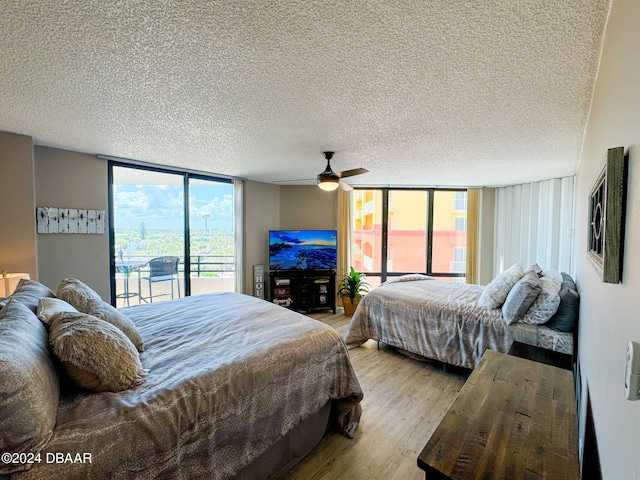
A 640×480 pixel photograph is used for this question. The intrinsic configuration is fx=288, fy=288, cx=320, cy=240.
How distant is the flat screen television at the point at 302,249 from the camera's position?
504 centimetres

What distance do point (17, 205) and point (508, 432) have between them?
3.87m

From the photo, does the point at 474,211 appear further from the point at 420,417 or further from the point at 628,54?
the point at 628,54

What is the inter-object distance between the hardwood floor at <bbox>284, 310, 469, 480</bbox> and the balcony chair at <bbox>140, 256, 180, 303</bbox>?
9.27 feet

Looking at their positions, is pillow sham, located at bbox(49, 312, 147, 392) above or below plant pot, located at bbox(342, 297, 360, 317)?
above

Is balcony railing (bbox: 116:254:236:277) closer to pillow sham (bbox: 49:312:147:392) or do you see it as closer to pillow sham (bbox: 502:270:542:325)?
pillow sham (bbox: 49:312:147:392)

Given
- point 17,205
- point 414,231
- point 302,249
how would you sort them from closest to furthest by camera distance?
point 17,205 < point 302,249 < point 414,231

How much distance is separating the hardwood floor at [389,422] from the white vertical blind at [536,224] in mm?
2741

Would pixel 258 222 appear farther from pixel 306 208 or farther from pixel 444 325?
pixel 444 325

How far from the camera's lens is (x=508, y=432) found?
112cm

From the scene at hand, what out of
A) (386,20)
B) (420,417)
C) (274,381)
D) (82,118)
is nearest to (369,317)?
(420,417)

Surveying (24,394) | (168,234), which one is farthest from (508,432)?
(168,234)

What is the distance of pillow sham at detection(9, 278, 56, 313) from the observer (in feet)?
5.34

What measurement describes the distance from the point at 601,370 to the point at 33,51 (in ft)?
9.29

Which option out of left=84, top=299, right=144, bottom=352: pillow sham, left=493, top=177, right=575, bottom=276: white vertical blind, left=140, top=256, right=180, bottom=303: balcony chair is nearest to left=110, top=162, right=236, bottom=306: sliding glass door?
left=140, top=256, right=180, bottom=303: balcony chair
